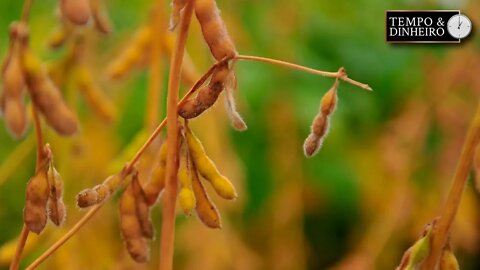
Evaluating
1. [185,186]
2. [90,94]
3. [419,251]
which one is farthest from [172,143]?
[90,94]

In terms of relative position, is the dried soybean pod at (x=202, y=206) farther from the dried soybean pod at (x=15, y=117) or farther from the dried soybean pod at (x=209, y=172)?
the dried soybean pod at (x=15, y=117)

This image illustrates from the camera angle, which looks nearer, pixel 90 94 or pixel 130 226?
pixel 130 226

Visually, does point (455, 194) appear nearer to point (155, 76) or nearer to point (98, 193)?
point (98, 193)

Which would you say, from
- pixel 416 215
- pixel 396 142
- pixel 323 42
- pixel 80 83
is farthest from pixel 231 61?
pixel 323 42

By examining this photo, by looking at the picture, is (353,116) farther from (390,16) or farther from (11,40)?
(11,40)

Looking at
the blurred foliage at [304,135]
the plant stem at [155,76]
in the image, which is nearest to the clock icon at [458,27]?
the plant stem at [155,76]

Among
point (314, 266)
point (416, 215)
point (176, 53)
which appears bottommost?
point (314, 266)
